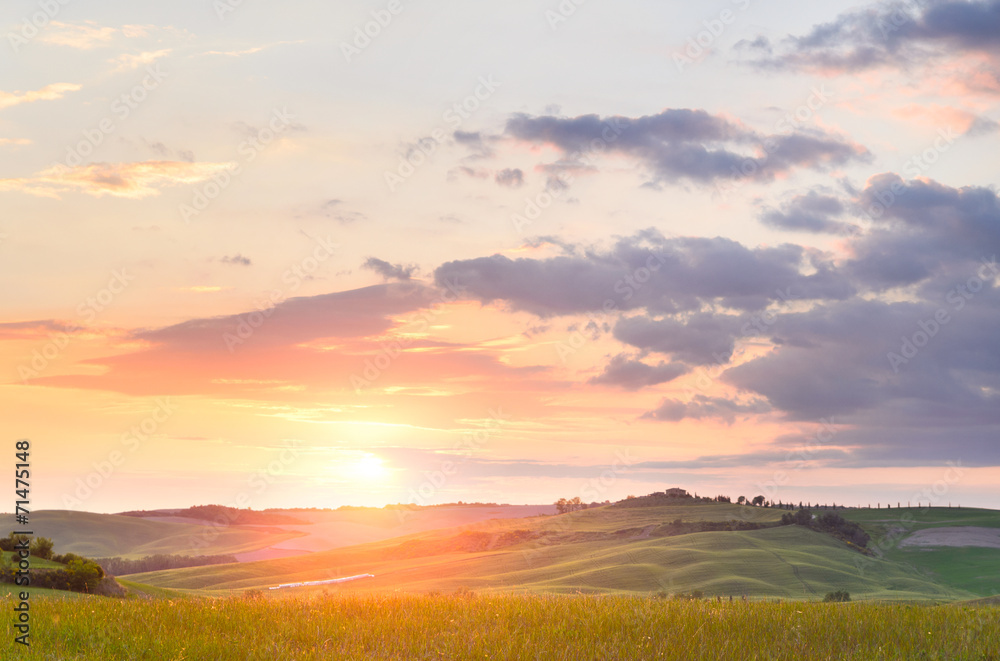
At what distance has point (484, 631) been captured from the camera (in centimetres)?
1141

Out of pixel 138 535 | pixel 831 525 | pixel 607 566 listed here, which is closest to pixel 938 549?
pixel 831 525

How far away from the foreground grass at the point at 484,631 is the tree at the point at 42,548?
42.0 feet

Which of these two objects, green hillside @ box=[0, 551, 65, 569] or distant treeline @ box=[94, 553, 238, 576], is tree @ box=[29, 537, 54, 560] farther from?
distant treeline @ box=[94, 553, 238, 576]

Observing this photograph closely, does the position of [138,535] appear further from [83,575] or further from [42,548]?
[83,575]

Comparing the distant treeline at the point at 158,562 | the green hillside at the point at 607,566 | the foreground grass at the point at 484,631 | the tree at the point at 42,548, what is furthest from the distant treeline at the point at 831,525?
the foreground grass at the point at 484,631

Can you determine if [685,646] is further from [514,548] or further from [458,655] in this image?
[514,548]

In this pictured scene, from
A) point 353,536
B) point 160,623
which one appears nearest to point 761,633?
point 160,623

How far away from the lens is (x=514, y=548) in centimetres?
8738

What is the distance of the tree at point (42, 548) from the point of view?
80.6 feet

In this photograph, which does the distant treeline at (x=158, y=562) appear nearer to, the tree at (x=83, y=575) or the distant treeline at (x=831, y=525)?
the tree at (x=83, y=575)

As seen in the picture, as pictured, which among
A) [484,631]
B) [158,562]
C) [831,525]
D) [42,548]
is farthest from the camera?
[831,525]

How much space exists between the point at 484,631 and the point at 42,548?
19894 millimetres

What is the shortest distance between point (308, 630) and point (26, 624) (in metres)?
3.98

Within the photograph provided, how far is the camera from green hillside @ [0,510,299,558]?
114 metres
